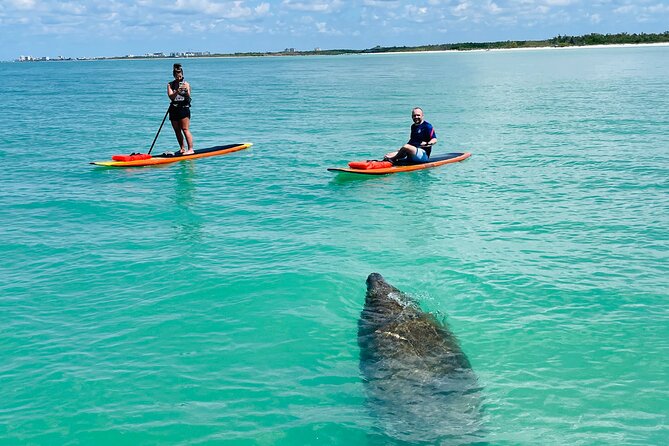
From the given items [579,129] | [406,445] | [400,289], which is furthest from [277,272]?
[579,129]

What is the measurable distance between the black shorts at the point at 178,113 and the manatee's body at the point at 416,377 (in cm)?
1302

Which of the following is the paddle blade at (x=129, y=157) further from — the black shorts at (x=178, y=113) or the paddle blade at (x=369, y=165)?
the paddle blade at (x=369, y=165)

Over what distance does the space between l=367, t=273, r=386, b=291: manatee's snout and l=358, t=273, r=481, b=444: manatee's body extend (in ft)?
2.25

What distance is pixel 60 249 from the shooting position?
11.9 metres

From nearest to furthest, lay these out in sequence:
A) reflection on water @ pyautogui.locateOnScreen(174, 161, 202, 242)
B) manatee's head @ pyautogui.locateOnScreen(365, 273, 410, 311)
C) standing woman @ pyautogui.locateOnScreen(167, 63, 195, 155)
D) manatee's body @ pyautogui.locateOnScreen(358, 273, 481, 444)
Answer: manatee's body @ pyautogui.locateOnScreen(358, 273, 481, 444), manatee's head @ pyautogui.locateOnScreen(365, 273, 410, 311), reflection on water @ pyautogui.locateOnScreen(174, 161, 202, 242), standing woman @ pyautogui.locateOnScreen(167, 63, 195, 155)

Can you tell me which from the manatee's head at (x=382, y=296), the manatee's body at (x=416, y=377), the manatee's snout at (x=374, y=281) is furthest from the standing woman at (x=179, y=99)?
the manatee's body at (x=416, y=377)

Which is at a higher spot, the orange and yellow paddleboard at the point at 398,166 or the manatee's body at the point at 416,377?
the orange and yellow paddleboard at the point at 398,166

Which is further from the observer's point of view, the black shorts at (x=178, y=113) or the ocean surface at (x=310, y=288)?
the black shorts at (x=178, y=113)

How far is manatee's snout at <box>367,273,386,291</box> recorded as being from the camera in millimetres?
9496

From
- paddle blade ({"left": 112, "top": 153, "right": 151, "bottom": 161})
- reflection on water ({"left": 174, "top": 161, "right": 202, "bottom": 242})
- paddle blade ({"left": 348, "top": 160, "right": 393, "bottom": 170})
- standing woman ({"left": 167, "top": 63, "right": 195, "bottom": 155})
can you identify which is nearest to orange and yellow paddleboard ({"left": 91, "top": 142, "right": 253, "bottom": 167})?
paddle blade ({"left": 112, "top": 153, "right": 151, "bottom": 161})

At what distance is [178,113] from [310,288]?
11.7 metres

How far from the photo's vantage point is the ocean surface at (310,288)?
6.59 m

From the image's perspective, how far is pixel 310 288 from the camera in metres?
9.98

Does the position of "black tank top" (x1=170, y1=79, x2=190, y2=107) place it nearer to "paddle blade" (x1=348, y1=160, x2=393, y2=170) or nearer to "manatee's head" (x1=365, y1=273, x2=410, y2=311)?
"paddle blade" (x1=348, y1=160, x2=393, y2=170)
